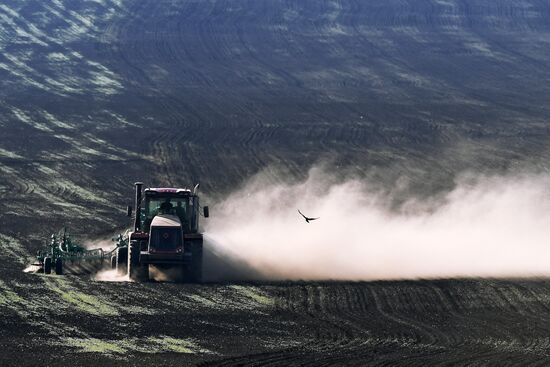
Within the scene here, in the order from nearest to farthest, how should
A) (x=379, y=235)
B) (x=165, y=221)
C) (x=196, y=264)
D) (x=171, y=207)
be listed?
(x=196, y=264), (x=165, y=221), (x=171, y=207), (x=379, y=235)

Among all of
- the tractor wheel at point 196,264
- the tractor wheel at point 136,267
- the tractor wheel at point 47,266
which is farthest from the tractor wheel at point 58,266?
the tractor wheel at point 196,264

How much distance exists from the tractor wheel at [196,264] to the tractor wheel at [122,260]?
2.65m

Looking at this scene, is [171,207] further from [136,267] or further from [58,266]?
[58,266]

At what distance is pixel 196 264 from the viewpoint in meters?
35.2

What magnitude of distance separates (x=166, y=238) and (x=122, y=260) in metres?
2.76

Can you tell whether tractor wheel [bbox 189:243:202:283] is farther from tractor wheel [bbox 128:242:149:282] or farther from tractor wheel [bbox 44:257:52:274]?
tractor wheel [bbox 44:257:52:274]

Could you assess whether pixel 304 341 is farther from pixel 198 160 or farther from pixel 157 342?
pixel 198 160

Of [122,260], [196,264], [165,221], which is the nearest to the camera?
[196,264]

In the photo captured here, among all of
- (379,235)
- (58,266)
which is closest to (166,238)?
(58,266)

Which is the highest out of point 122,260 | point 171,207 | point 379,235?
point 171,207

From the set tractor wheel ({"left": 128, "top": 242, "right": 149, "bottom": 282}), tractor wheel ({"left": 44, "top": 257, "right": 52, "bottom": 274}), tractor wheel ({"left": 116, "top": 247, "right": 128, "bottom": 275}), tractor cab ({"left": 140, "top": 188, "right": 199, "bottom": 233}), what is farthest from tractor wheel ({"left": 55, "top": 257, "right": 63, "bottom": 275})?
tractor cab ({"left": 140, "top": 188, "right": 199, "bottom": 233})

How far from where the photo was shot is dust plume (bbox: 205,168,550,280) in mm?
37281

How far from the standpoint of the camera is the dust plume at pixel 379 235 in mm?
37281

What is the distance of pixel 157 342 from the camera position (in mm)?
27641
